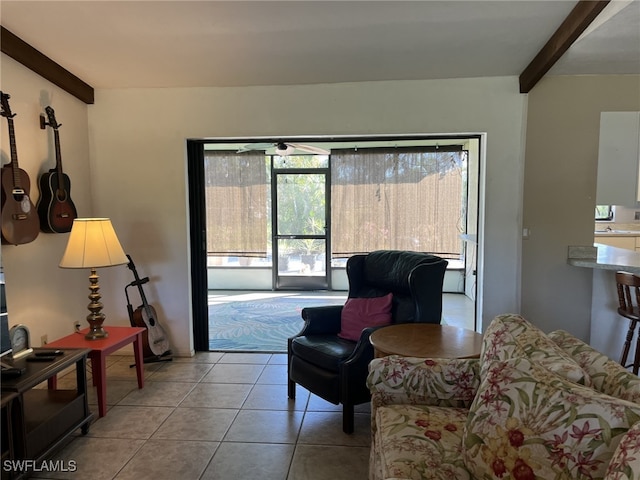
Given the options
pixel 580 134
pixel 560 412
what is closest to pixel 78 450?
pixel 560 412

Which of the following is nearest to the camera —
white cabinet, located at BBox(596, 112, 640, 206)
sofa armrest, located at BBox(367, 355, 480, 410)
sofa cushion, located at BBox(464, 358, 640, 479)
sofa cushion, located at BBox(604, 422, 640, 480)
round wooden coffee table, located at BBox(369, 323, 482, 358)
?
sofa cushion, located at BBox(604, 422, 640, 480)

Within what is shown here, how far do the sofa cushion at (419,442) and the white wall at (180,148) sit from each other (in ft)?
6.50

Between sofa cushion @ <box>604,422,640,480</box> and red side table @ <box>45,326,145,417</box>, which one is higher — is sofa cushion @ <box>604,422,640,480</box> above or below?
above

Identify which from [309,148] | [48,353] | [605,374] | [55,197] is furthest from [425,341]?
[309,148]

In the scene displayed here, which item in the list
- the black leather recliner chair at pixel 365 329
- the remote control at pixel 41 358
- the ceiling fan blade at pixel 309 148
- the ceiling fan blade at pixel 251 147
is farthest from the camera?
the ceiling fan blade at pixel 251 147

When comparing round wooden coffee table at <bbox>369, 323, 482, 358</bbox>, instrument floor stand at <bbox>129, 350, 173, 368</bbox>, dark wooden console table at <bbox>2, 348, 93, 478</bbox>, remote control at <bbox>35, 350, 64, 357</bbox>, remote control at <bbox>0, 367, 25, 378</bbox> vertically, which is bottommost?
instrument floor stand at <bbox>129, 350, 173, 368</bbox>

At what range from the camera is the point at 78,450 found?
2229mm

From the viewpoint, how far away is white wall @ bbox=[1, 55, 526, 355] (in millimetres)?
3258

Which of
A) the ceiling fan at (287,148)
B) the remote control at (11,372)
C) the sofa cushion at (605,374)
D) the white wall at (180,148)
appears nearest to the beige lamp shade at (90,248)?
the white wall at (180,148)

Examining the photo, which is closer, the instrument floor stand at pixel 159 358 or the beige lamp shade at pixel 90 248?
the beige lamp shade at pixel 90 248

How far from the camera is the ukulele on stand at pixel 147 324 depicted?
Result: 11.1ft

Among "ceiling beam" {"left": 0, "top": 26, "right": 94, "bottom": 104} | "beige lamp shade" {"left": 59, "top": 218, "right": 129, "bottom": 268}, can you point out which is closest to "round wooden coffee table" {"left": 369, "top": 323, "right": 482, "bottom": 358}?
"beige lamp shade" {"left": 59, "top": 218, "right": 129, "bottom": 268}
